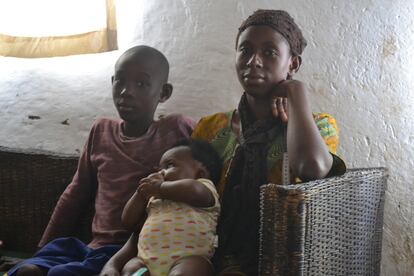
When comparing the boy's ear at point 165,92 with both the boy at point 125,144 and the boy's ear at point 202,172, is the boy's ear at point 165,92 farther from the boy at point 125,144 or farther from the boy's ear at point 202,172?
the boy's ear at point 202,172

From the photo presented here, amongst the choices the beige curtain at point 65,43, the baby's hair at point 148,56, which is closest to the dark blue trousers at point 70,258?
the baby's hair at point 148,56

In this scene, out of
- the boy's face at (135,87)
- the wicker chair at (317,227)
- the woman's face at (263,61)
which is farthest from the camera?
the boy's face at (135,87)

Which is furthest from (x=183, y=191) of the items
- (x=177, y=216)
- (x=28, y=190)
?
(x=28, y=190)

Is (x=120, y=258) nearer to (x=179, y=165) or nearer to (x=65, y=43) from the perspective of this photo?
(x=179, y=165)

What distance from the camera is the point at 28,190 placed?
7.84 feet

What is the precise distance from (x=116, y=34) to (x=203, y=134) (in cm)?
90

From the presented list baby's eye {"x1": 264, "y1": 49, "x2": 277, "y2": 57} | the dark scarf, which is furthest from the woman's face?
the dark scarf

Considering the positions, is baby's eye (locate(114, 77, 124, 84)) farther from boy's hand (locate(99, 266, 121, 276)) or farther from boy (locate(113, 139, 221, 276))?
boy's hand (locate(99, 266, 121, 276))

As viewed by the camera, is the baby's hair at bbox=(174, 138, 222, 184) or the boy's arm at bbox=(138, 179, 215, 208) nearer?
the boy's arm at bbox=(138, 179, 215, 208)

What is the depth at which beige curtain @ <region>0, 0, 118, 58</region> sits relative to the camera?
255 cm

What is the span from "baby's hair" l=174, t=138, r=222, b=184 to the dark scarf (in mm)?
68

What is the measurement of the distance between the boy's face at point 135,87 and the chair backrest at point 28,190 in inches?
18.4

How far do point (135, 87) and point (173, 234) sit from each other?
675mm

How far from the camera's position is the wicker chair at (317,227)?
4.24 feet
